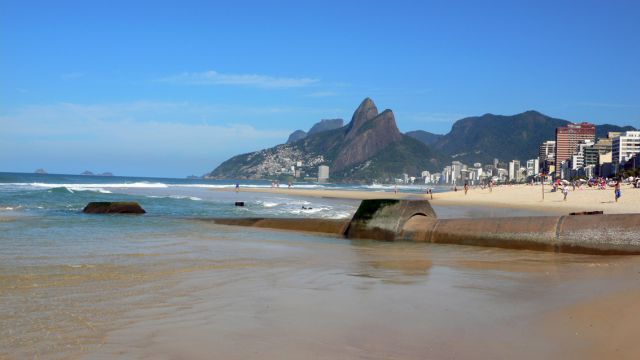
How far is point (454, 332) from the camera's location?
16.9 ft

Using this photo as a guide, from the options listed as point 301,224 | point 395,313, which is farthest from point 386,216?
point 395,313

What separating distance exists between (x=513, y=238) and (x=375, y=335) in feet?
23.8

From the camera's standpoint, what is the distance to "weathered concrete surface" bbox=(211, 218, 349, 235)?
16453mm

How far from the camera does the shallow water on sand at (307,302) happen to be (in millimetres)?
4668

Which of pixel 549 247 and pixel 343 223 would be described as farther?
pixel 343 223

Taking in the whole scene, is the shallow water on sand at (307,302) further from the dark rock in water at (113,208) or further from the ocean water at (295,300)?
the dark rock in water at (113,208)

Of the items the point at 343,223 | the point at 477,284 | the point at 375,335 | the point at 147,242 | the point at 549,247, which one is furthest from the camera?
the point at 343,223

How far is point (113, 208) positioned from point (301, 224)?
980 cm

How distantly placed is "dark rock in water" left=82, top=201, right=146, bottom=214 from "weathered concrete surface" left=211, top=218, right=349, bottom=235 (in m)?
6.14

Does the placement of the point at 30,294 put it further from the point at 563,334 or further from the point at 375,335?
the point at 563,334

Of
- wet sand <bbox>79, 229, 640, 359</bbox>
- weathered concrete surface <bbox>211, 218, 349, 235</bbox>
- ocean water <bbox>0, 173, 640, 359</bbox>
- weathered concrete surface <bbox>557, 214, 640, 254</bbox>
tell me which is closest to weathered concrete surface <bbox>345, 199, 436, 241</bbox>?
ocean water <bbox>0, 173, 640, 359</bbox>

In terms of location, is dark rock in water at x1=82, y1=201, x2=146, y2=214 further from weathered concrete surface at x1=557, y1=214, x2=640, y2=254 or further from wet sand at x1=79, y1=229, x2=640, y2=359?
weathered concrete surface at x1=557, y1=214, x2=640, y2=254

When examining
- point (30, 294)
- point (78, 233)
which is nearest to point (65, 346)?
point (30, 294)

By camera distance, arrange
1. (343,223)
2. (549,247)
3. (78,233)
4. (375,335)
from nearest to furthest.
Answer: (375,335) → (549,247) → (78,233) → (343,223)
